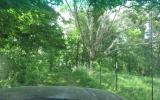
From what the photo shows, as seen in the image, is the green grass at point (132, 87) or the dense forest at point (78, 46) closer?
the dense forest at point (78, 46)

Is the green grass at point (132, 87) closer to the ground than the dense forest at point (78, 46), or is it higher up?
closer to the ground

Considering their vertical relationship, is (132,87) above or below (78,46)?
below

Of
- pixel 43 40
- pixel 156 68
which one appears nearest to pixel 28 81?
pixel 43 40

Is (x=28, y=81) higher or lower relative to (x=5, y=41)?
lower

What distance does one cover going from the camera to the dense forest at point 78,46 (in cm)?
1189

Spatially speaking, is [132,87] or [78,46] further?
[78,46]

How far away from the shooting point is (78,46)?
25906 millimetres

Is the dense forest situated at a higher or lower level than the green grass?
higher

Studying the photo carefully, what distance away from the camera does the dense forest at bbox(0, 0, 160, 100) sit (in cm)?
1189

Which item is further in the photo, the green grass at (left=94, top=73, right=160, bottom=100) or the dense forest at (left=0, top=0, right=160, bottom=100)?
the green grass at (left=94, top=73, right=160, bottom=100)

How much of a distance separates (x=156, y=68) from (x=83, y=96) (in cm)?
1927

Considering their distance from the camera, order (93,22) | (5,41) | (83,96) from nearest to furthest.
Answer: (83,96) → (5,41) → (93,22)

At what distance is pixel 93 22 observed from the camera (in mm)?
28547

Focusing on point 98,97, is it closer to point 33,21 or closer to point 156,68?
point 33,21
